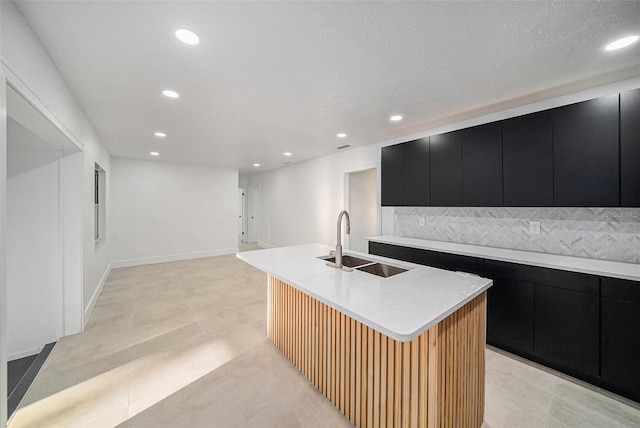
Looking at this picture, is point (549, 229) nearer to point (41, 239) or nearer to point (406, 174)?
point (406, 174)

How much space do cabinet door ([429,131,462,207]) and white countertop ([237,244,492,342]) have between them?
1.45m

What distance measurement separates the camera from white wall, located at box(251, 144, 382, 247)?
195 inches

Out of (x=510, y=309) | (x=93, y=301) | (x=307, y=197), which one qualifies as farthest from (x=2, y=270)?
(x=307, y=197)

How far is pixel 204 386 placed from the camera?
1.96m

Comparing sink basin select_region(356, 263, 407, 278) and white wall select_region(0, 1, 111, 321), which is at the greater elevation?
white wall select_region(0, 1, 111, 321)

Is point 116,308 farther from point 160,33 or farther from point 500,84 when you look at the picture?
point 500,84

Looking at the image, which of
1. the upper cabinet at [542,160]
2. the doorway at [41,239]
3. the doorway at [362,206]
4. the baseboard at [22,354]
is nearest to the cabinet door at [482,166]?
the upper cabinet at [542,160]

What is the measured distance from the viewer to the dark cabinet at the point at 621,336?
1781 millimetres

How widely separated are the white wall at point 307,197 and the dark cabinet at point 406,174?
57 centimetres

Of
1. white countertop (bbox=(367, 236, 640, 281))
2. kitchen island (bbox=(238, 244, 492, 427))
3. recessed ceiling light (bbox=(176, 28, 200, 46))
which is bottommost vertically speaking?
kitchen island (bbox=(238, 244, 492, 427))

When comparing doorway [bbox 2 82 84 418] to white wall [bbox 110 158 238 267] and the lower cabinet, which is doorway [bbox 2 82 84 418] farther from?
the lower cabinet

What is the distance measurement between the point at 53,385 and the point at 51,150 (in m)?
2.22

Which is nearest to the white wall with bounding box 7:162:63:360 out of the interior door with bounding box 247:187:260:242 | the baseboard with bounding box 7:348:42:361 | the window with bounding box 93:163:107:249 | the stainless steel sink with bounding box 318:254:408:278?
the baseboard with bounding box 7:348:42:361

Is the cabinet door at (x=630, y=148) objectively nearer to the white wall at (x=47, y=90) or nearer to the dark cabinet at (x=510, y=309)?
the dark cabinet at (x=510, y=309)
